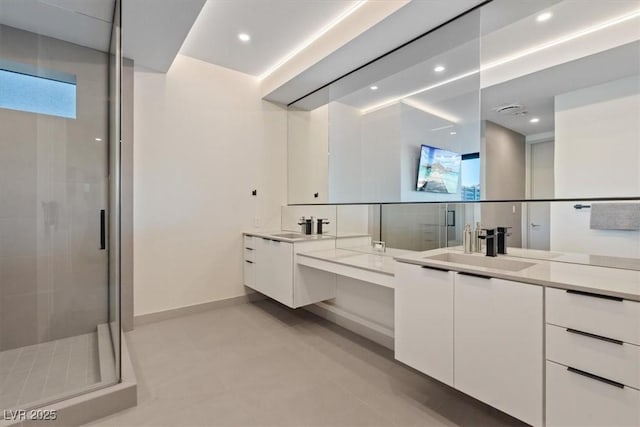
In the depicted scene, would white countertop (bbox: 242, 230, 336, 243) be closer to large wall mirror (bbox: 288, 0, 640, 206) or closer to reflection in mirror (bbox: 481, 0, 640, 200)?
large wall mirror (bbox: 288, 0, 640, 206)

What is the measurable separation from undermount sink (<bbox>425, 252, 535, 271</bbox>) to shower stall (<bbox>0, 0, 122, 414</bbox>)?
2286mm

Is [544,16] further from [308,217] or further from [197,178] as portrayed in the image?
[197,178]

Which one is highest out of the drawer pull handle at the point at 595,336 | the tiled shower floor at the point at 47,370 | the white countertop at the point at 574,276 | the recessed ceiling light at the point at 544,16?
the recessed ceiling light at the point at 544,16

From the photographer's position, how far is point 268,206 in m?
3.81

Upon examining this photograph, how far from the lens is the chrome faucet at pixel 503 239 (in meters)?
1.96

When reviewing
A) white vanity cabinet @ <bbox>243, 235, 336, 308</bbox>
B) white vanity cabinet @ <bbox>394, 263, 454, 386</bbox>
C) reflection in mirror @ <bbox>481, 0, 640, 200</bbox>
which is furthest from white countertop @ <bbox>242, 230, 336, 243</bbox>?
reflection in mirror @ <bbox>481, 0, 640, 200</bbox>

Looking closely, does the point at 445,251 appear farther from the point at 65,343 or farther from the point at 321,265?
the point at 65,343

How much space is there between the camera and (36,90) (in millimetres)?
2371

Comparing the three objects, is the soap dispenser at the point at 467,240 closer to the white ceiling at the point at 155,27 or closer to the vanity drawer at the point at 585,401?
the vanity drawer at the point at 585,401

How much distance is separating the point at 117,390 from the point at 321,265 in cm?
160

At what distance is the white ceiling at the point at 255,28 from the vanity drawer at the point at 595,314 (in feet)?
7.96

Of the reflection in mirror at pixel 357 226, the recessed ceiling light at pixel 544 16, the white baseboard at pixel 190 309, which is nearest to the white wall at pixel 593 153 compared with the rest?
the recessed ceiling light at pixel 544 16

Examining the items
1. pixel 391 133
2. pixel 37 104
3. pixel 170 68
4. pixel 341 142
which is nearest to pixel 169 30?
pixel 170 68

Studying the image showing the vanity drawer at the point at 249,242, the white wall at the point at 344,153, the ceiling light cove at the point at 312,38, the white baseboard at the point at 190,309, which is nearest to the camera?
the ceiling light cove at the point at 312,38
